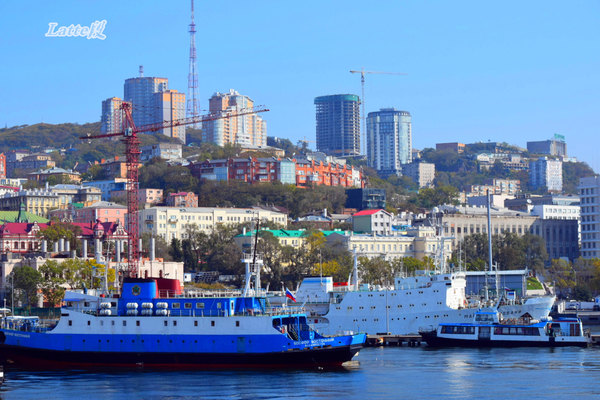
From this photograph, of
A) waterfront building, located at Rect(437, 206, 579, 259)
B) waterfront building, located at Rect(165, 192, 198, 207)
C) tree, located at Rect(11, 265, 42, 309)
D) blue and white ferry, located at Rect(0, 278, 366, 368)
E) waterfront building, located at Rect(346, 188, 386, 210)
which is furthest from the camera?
waterfront building, located at Rect(346, 188, 386, 210)

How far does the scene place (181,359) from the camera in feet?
207

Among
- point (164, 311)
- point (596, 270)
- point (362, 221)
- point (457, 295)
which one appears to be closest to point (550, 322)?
point (457, 295)

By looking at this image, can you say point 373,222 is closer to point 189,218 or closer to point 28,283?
point 189,218

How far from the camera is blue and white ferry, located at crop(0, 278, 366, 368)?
2456 inches

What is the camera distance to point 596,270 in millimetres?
135750

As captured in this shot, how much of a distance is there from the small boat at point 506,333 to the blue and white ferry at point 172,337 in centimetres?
1641

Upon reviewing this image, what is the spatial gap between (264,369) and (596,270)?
275 ft

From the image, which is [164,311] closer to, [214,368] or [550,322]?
[214,368]

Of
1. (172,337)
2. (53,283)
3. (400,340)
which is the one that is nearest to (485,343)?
(400,340)

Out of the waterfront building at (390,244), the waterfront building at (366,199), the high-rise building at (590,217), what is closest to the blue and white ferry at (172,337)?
the waterfront building at (390,244)

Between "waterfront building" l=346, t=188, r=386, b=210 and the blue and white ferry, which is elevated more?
"waterfront building" l=346, t=188, r=386, b=210

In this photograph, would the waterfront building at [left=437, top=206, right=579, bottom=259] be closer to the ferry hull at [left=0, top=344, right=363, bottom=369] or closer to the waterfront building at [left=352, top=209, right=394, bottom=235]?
the waterfront building at [left=352, top=209, right=394, bottom=235]

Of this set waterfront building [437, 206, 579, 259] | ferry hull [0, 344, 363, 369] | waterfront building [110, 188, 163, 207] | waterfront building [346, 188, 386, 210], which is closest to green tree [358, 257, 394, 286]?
ferry hull [0, 344, 363, 369]

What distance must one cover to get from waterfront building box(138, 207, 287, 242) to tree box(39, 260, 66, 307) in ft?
143
